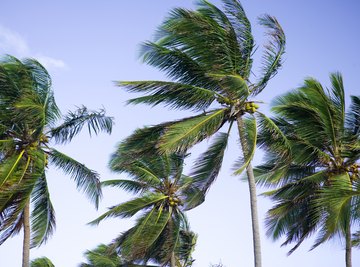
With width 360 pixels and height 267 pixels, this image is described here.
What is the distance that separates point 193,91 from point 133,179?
10241 millimetres

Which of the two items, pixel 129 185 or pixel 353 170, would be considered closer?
pixel 353 170

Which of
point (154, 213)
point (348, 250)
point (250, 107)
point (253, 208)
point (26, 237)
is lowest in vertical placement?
point (348, 250)

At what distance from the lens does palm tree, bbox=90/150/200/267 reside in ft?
78.9

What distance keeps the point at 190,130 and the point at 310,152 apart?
5011 millimetres

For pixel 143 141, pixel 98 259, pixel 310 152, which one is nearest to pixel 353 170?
pixel 310 152

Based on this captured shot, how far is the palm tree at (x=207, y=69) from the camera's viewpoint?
1708 centimetres

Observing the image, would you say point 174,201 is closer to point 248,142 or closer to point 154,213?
point 154,213

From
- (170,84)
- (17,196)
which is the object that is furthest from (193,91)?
(17,196)

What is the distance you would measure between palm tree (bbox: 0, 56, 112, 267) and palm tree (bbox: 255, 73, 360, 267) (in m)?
6.19

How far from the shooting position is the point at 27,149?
19.2 metres

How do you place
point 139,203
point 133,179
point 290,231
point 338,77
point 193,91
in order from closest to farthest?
point 193,91, point 338,77, point 290,231, point 139,203, point 133,179

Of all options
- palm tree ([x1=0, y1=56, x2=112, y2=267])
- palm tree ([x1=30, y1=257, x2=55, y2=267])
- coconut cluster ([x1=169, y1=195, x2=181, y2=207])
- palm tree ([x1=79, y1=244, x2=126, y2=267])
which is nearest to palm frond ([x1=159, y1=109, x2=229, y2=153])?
palm tree ([x1=0, y1=56, x2=112, y2=267])

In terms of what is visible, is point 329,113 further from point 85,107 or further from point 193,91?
point 85,107

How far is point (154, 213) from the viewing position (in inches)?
987
